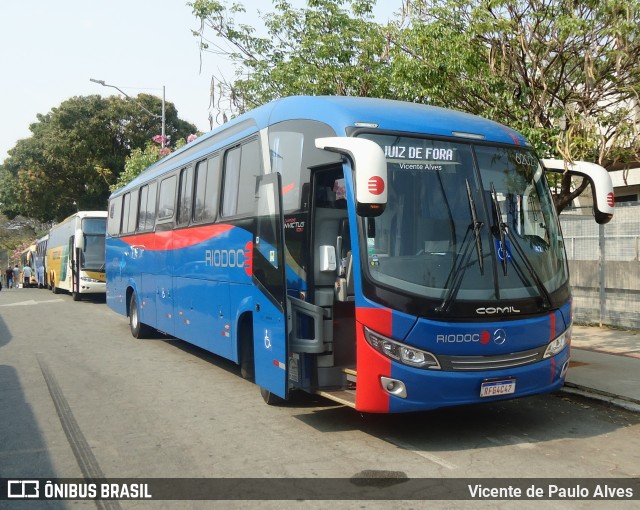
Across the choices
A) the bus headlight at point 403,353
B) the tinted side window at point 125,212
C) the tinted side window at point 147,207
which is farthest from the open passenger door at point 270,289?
the tinted side window at point 125,212

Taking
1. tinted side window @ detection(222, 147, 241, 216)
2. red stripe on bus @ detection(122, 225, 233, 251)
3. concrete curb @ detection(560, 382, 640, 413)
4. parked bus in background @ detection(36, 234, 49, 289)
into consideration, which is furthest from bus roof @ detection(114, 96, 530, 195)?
parked bus in background @ detection(36, 234, 49, 289)

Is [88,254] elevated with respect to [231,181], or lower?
lower

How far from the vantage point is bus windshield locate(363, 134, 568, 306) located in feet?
19.3

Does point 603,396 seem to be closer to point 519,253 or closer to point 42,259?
point 519,253

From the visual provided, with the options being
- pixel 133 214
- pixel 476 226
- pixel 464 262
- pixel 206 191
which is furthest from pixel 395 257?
pixel 133 214

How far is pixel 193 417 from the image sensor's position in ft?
23.6

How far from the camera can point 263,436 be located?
6.41 m

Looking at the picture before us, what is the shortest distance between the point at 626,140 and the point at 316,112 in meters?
4.81

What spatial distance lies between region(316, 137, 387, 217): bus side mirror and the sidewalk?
4.40m

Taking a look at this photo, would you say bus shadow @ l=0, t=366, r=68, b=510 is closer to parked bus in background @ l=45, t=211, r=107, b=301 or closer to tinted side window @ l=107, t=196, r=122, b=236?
tinted side window @ l=107, t=196, r=122, b=236

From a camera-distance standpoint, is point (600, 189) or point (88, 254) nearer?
point (600, 189)

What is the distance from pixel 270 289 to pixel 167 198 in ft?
17.3

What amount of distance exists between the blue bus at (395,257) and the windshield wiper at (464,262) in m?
0.01

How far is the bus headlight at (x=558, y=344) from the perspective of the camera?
20.9 feet
